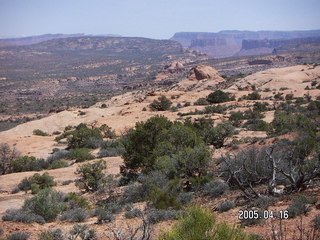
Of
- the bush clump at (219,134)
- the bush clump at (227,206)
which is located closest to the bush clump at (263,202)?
the bush clump at (227,206)

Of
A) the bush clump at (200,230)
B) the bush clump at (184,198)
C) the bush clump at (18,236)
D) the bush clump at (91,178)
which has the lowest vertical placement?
the bush clump at (91,178)

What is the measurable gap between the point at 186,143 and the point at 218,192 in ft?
15.3

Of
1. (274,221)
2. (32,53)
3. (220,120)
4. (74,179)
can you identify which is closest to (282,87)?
(220,120)

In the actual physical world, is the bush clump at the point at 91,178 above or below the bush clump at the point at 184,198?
below

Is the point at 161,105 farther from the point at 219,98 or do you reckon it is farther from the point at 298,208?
the point at 298,208

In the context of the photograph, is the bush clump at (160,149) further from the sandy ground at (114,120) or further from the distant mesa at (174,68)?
the distant mesa at (174,68)

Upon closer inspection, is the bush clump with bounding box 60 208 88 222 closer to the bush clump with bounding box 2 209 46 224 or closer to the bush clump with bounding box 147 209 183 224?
the bush clump with bounding box 2 209 46 224

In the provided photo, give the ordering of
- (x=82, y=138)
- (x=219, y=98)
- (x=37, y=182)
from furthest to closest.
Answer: (x=219, y=98) < (x=82, y=138) < (x=37, y=182)

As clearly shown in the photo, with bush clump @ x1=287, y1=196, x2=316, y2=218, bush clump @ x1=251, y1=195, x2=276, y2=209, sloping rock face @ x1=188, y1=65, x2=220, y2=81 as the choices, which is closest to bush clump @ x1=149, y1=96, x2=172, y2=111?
sloping rock face @ x1=188, y1=65, x2=220, y2=81

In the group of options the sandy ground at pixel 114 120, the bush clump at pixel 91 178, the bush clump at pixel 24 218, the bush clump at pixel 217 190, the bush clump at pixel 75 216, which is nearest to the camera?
the bush clump at pixel 24 218

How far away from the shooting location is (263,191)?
9305 millimetres

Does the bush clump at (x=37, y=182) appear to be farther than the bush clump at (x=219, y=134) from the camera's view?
No

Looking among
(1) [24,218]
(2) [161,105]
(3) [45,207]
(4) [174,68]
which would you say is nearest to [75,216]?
(3) [45,207]

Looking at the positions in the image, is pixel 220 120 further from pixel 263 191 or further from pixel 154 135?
pixel 263 191
